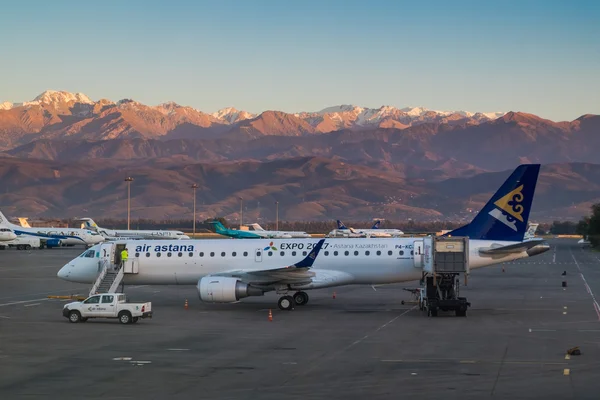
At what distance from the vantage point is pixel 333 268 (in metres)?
45.2

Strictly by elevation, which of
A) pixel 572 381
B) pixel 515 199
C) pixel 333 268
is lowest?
pixel 572 381

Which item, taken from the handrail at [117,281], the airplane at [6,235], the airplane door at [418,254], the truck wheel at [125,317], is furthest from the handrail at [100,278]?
the airplane at [6,235]

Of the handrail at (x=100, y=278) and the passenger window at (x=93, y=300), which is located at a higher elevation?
the handrail at (x=100, y=278)

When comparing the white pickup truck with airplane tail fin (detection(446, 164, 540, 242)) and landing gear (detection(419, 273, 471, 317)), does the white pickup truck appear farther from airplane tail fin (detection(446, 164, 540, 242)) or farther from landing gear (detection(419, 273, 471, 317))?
airplane tail fin (detection(446, 164, 540, 242))

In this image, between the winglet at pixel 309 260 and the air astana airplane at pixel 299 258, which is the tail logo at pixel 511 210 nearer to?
the air astana airplane at pixel 299 258

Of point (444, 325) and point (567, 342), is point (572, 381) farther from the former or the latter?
point (444, 325)

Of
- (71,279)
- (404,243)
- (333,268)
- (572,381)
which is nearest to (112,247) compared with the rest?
(71,279)

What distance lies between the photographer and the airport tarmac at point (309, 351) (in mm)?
23750

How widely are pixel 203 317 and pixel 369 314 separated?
7714mm

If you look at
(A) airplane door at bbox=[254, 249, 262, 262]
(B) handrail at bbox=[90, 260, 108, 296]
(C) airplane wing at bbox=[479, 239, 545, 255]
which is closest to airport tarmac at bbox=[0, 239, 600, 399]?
(B) handrail at bbox=[90, 260, 108, 296]

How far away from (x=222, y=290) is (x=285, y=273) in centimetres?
311

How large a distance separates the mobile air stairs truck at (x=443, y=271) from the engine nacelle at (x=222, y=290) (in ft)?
28.0

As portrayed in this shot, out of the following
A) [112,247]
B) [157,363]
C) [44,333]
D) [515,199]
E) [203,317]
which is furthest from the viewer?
[112,247]

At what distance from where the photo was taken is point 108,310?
3847 centimetres
